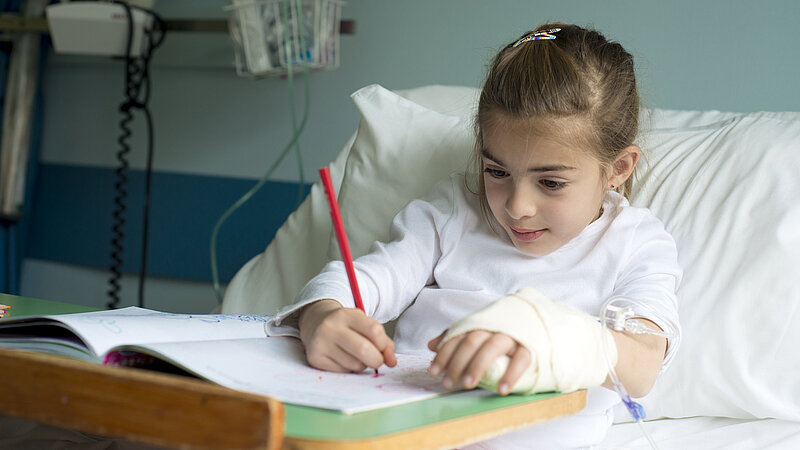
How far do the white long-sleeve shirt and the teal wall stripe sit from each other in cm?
94

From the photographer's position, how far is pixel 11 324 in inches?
28.7

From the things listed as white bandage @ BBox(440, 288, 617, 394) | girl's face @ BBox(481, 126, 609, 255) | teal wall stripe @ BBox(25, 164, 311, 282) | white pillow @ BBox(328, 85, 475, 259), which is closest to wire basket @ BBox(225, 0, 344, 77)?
teal wall stripe @ BBox(25, 164, 311, 282)

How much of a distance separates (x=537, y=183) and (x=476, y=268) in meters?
0.17

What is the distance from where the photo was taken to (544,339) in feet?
2.07

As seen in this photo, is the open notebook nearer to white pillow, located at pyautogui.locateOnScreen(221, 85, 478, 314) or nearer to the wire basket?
white pillow, located at pyautogui.locateOnScreen(221, 85, 478, 314)

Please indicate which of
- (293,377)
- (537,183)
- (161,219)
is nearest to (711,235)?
(537,183)

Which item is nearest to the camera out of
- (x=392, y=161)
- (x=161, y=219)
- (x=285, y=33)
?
(x=392, y=161)

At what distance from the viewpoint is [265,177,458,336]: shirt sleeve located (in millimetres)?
907

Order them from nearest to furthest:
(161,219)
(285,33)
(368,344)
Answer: (368,344) → (285,33) → (161,219)

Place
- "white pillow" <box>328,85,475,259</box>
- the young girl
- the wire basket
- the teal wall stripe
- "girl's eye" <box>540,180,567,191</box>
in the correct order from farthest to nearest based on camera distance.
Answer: the teal wall stripe, the wire basket, "white pillow" <box>328,85,475,259</box>, "girl's eye" <box>540,180,567,191</box>, the young girl

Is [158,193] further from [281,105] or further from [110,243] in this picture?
[281,105]

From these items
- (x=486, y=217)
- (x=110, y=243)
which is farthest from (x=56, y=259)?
(x=486, y=217)

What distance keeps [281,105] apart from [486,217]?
3.52 ft

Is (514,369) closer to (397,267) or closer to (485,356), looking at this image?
(485,356)
